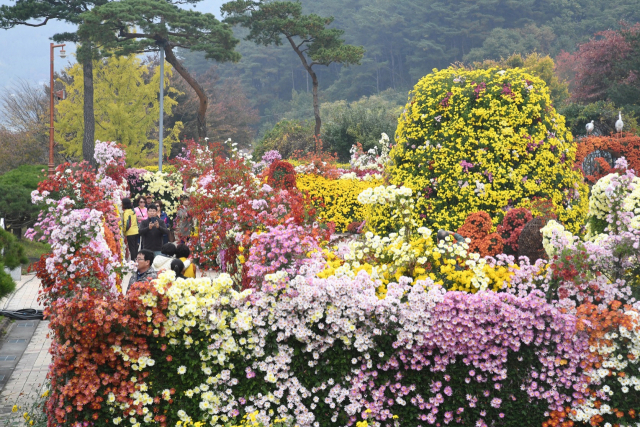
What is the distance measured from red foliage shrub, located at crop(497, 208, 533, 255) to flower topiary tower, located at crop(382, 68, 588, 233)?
98cm

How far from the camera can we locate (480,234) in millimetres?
7051

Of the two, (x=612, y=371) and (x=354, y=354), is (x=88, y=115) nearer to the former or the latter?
(x=354, y=354)

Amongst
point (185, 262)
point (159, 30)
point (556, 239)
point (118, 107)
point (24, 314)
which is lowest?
point (118, 107)

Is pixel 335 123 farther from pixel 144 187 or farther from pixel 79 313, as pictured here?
pixel 79 313

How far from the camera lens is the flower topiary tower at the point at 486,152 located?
8.15 meters

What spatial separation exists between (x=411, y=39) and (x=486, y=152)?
5023 cm

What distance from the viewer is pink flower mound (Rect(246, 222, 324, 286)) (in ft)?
15.6

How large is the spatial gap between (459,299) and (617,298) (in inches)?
48.9

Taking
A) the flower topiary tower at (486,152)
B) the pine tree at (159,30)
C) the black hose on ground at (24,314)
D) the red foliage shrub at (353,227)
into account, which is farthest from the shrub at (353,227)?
the pine tree at (159,30)

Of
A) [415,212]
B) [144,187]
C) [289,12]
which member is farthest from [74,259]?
[289,12]

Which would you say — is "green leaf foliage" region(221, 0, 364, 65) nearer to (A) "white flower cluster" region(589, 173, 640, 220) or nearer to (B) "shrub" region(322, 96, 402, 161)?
(B) "shrub" region(322, 96, 402, 161)

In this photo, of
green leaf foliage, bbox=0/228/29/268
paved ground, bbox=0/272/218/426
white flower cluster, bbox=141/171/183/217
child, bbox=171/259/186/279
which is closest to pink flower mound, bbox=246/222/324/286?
child, bbox=171/259/186/279

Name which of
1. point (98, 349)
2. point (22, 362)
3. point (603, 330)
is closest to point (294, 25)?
point (22, 362)

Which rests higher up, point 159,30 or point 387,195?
point 159,30
